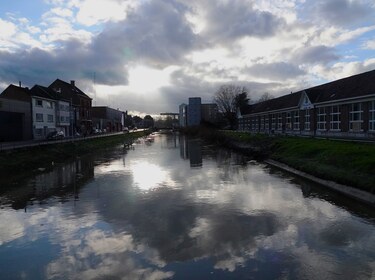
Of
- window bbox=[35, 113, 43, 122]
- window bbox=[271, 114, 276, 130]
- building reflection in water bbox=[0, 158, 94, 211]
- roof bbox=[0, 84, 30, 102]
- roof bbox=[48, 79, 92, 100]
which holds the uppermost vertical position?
roof bbox=[48, 79, 92, 100]

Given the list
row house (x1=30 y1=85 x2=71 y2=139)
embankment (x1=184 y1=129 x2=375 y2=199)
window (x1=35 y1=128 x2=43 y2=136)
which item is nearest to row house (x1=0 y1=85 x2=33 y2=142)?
row house (x1=30 y1=85 x2=71 y2=139)

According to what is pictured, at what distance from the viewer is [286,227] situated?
11219 millimetres

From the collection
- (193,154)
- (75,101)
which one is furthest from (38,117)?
(193,154)

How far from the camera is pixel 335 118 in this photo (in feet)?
129

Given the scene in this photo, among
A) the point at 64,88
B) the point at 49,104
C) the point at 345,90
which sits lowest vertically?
the point at 345,90

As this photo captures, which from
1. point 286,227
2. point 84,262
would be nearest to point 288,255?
point 286,227

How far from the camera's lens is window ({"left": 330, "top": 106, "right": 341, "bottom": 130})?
127ft

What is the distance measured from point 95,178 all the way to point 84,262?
14.5 metres

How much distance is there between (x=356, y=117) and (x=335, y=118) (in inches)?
169

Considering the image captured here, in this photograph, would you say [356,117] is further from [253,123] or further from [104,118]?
[104,118]

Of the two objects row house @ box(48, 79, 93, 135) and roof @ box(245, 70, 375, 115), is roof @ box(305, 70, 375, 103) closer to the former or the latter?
roof @ box(245, 70, 375, 115)

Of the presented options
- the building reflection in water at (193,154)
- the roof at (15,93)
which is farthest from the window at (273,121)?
the roof at (15,93)

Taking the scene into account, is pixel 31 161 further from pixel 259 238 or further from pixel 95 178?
pixel 259 238

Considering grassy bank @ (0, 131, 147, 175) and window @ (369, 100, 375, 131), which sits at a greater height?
window @ (369, 100, 375, 131)
